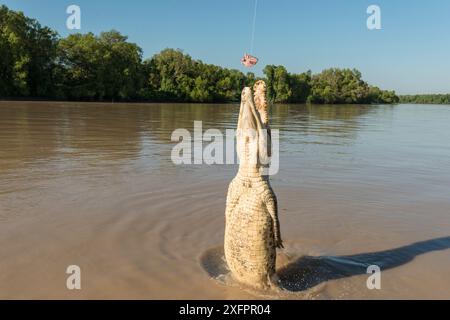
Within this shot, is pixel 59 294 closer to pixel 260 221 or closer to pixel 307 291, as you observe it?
pixel 260 221

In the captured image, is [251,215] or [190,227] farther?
[190,227]

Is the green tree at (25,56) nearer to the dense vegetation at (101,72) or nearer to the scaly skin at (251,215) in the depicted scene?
the dense vegetation at (101,72)

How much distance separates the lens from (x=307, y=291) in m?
4.79

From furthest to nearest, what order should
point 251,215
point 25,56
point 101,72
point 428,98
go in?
1. point 428,98
2. point 101,72
3. point 25,56
4. point 251,215

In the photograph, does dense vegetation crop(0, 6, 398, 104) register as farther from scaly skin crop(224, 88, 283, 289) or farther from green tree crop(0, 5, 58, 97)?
scaly skin crop(224, 88, 283, 289)

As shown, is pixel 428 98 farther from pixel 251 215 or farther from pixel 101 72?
pixel 251 215

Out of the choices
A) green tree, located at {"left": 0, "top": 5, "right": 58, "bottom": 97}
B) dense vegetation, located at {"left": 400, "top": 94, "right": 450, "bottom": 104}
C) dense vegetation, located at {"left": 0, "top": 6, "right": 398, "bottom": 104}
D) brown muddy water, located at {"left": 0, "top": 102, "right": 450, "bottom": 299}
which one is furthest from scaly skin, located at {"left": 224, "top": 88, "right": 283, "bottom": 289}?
dense vegetation, located at {"left": 400, "top": 94, "right": 450, "bottom": 104}

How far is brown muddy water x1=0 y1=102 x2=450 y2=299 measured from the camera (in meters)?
4.83

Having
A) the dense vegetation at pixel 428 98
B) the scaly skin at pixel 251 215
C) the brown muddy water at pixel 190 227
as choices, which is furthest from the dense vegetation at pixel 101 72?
the dense vegetation at pixel 428 98

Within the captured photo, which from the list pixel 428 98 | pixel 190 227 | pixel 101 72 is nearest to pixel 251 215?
pixel 190 227

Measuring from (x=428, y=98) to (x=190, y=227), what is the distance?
637 ft

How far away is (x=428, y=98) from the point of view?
178875 mm
